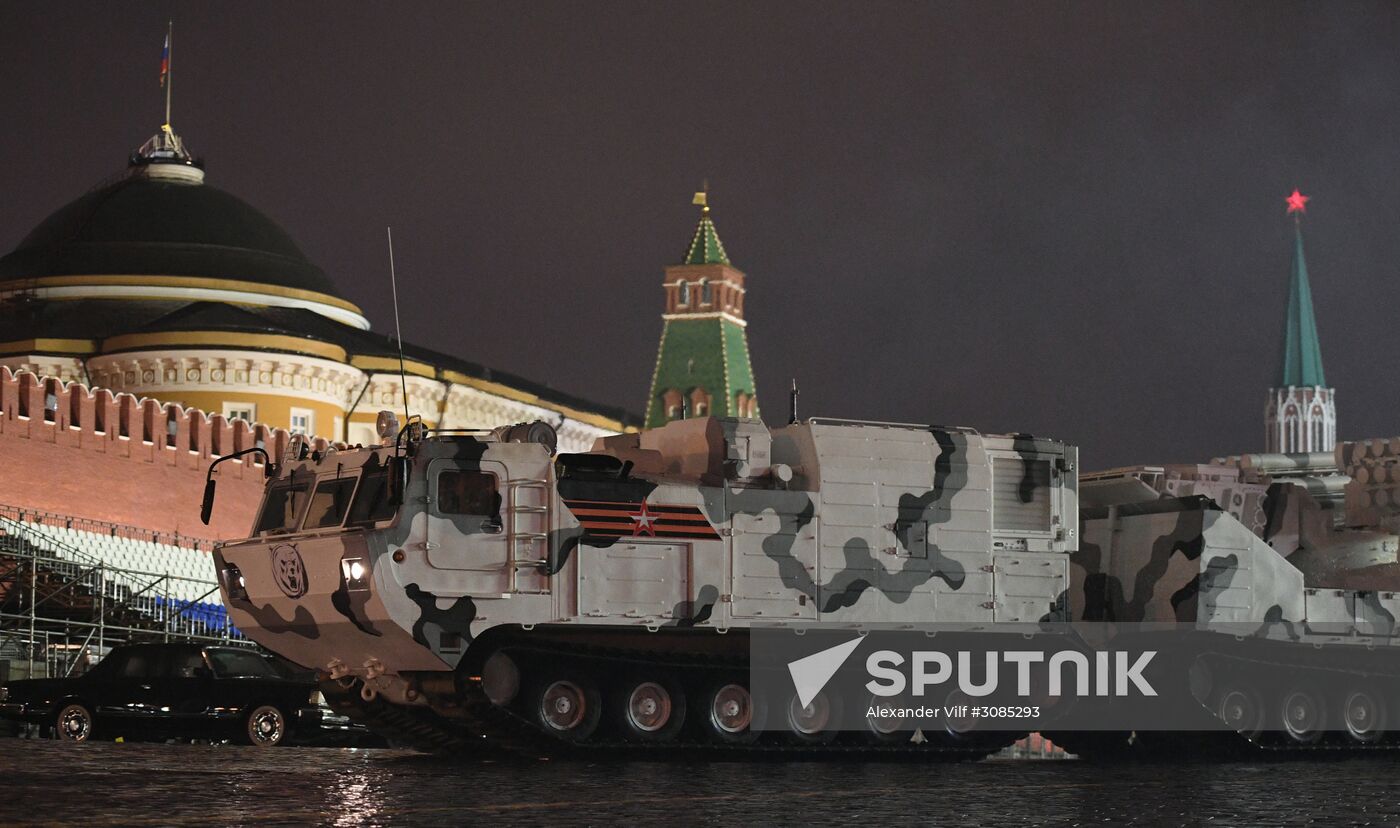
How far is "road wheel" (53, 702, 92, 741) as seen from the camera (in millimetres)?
25000

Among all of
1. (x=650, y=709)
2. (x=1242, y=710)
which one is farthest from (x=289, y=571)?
(x=1242, y=710)

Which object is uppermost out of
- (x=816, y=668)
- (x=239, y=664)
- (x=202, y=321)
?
(x=202, y=321)

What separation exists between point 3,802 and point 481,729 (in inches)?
265

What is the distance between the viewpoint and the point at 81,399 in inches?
1780

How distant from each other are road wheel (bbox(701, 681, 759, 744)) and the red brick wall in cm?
2492

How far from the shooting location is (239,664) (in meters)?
25.7

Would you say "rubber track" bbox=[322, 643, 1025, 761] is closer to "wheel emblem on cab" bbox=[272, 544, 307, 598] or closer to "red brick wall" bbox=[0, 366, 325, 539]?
"wheel emblem on cab" bbox=[272, 544, 307, 598]

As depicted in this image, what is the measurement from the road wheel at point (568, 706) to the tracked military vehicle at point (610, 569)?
2cm

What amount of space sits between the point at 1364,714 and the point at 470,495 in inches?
459

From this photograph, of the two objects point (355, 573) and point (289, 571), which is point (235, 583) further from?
point (355, 573)

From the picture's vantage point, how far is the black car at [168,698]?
25.1m

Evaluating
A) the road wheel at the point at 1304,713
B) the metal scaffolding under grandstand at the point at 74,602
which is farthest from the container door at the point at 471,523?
the metal scaffolding under grandstand at the point at 74,602

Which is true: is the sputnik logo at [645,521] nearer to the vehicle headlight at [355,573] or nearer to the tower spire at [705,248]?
the vehicle headlight at [355,573]

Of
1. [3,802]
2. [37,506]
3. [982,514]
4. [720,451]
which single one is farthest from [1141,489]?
[37,506]
